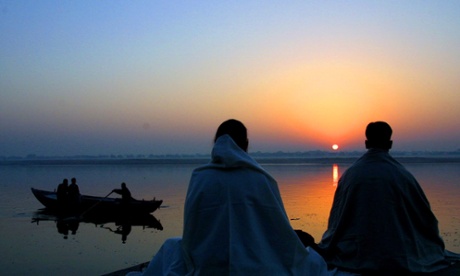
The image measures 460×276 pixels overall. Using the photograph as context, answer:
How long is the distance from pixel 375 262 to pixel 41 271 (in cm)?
930

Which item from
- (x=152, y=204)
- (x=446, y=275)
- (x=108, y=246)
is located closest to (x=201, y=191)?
(x=446, y=275)

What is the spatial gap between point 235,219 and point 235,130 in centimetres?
67

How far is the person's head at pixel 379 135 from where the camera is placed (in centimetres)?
499

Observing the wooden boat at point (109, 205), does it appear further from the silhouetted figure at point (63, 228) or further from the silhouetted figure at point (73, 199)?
the silhouetted figure at point (63, 228)

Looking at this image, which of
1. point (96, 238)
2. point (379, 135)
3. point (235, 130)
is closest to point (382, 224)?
point (379, 135)

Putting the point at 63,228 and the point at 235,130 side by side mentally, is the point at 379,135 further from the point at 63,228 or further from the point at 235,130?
the point at 63,228

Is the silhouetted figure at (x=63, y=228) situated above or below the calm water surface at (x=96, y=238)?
below

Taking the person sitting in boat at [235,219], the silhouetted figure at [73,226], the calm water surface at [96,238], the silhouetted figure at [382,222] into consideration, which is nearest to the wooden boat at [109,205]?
the calm water surface at [96,238]

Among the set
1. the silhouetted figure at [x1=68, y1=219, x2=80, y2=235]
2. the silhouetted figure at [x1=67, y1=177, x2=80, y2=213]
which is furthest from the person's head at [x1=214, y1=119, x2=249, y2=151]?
the silhouetted figure at [x1=67, y1=177, x2=80, y2=213]

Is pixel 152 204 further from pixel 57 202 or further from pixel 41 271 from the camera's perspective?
pixel 41 271

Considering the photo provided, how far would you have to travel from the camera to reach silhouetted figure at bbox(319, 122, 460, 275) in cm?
474

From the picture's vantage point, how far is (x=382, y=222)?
4801 millimetres

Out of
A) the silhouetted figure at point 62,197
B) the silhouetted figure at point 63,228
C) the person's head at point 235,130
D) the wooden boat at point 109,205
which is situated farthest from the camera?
the silhouetted figure at point 62,197

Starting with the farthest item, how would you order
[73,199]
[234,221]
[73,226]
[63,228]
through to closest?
[73,199], [73,226], [63,228], [234,221]
